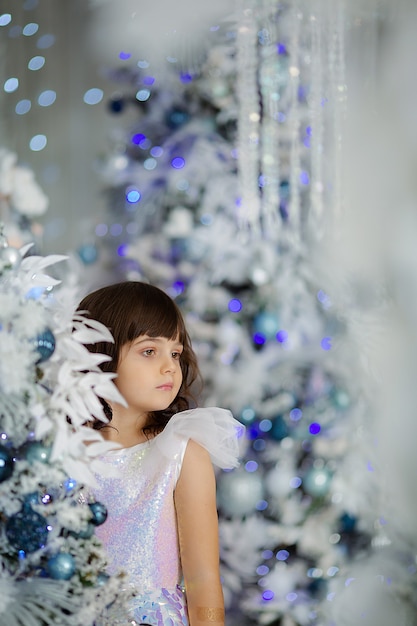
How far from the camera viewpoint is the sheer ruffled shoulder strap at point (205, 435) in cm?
138

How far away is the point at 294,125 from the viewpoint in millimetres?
2588

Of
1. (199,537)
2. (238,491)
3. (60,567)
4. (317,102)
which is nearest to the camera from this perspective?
(60,567)

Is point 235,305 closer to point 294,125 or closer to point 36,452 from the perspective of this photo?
point 294,125

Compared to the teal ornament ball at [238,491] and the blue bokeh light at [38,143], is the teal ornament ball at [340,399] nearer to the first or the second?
the teal ornament ball at [238,491]

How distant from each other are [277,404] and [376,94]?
106cm

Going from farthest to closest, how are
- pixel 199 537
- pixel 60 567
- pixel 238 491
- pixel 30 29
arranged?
pixel 30 29 → pixel 238 491 → pixel 199 537 → pixel 60 567

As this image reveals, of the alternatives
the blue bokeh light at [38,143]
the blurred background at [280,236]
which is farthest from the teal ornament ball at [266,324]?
the blue bokeh light at [38,143]

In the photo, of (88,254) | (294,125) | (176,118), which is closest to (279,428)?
(88,254)

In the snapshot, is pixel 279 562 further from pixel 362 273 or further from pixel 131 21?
pixel 131 21

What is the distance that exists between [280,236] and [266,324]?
295mm

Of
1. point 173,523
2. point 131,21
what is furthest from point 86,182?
point 173,523

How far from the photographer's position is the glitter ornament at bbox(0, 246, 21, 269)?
3.20 ft

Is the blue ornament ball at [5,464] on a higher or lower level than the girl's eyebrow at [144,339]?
higher

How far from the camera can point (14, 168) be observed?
2.64 metres
